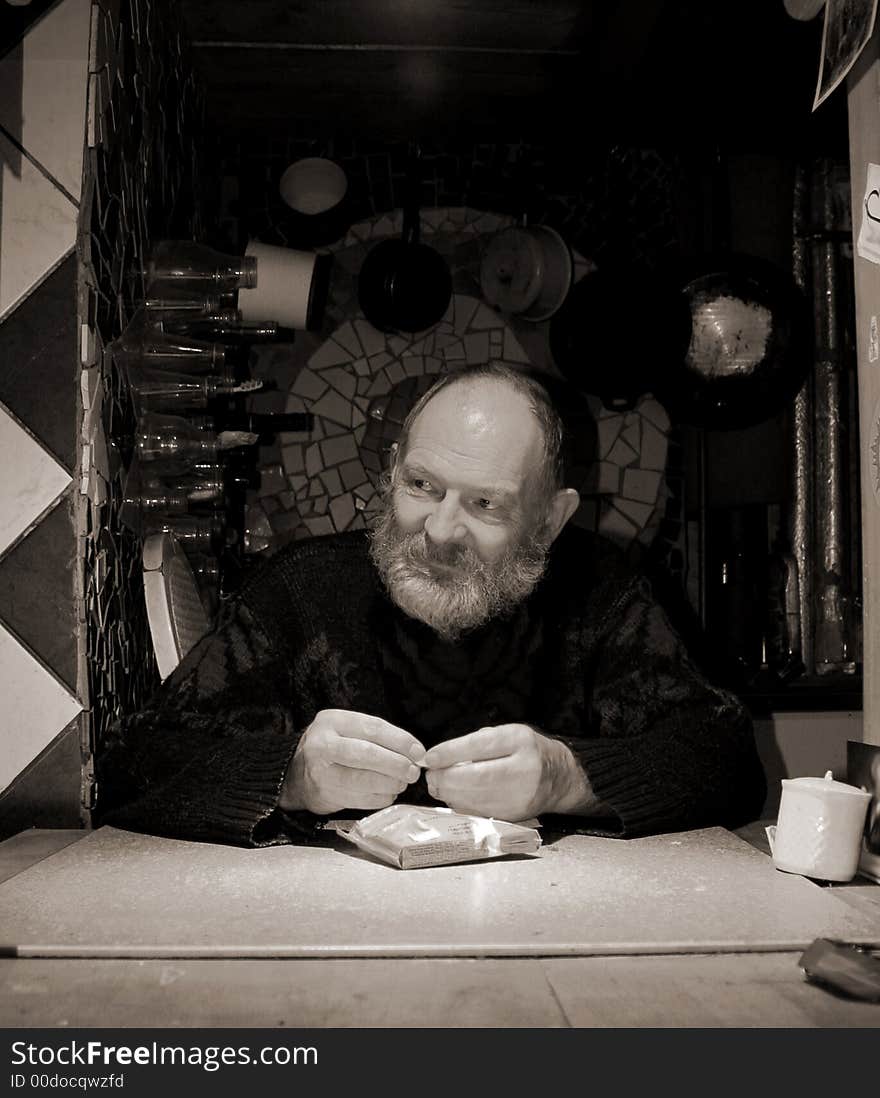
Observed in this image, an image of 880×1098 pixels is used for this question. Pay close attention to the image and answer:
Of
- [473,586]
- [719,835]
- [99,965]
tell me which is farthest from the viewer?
[473,586]

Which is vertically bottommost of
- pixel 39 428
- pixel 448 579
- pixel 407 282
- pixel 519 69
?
Result: pixel 448 579

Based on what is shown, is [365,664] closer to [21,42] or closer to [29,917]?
[29,917]

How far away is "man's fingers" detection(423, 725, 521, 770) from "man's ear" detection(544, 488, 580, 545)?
554 mm

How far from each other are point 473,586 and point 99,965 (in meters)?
0.90

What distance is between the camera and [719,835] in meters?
1.38

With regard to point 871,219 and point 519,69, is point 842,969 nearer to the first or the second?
point 871,219

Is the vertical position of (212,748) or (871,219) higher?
(871,219)

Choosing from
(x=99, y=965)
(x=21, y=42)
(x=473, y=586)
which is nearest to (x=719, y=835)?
(x=473, y=586)

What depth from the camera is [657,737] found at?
150 centimetres

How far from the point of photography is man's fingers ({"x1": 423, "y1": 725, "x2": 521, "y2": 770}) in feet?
4.23

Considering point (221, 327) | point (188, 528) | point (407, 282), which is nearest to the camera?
point (188, 528)

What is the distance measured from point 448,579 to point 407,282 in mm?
1303

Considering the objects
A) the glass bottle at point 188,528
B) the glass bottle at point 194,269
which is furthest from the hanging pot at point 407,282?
the glass bottle at point 188,528

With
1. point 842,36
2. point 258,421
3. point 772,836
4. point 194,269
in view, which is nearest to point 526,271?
point 258,421
